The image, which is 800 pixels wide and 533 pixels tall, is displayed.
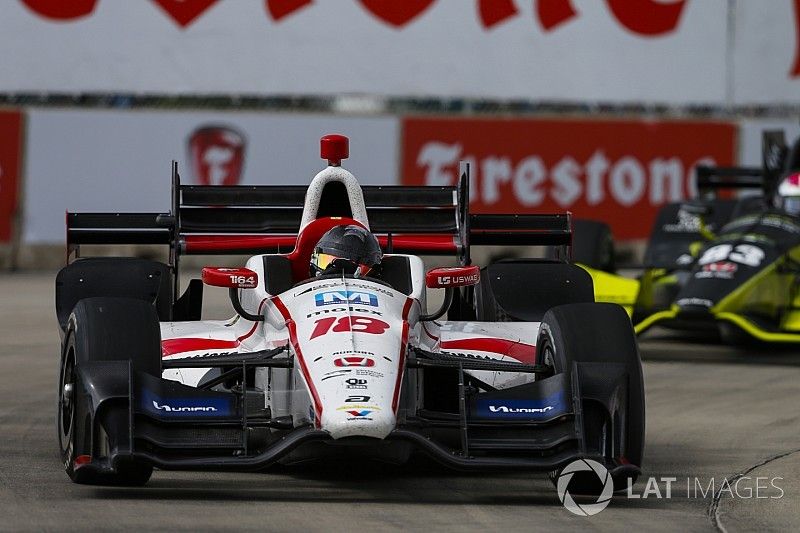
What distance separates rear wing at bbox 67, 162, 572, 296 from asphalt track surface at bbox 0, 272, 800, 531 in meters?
1.03

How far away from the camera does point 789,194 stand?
14336 millimetres

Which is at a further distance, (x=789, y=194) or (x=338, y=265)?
(x=789, y=194)

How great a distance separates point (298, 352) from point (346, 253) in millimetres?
923

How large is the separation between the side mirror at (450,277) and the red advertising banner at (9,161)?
10.7 m

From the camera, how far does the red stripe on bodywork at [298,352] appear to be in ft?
22.2

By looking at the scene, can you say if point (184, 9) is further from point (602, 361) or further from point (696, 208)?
point (602, 361)

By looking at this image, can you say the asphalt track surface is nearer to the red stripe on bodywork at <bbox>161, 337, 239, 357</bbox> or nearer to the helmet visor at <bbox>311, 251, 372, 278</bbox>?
the red stripe on bodywork at <bbox>161, 337, 239, 357</bbox>

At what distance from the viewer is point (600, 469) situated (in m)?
7.04

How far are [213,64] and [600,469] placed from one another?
40.1ft

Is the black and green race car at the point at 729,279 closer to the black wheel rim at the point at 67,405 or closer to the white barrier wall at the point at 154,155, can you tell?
the white barrier wall at the point at 154,155

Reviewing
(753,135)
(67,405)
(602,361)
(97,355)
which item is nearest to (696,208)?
(753,135)

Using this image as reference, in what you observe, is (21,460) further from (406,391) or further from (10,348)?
(10,348)

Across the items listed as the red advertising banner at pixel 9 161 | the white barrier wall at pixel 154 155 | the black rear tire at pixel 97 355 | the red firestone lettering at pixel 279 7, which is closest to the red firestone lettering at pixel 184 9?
the red firestone lettering at pixel 279 7

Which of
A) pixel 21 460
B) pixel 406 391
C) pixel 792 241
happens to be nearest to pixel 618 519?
pixel 406 391
